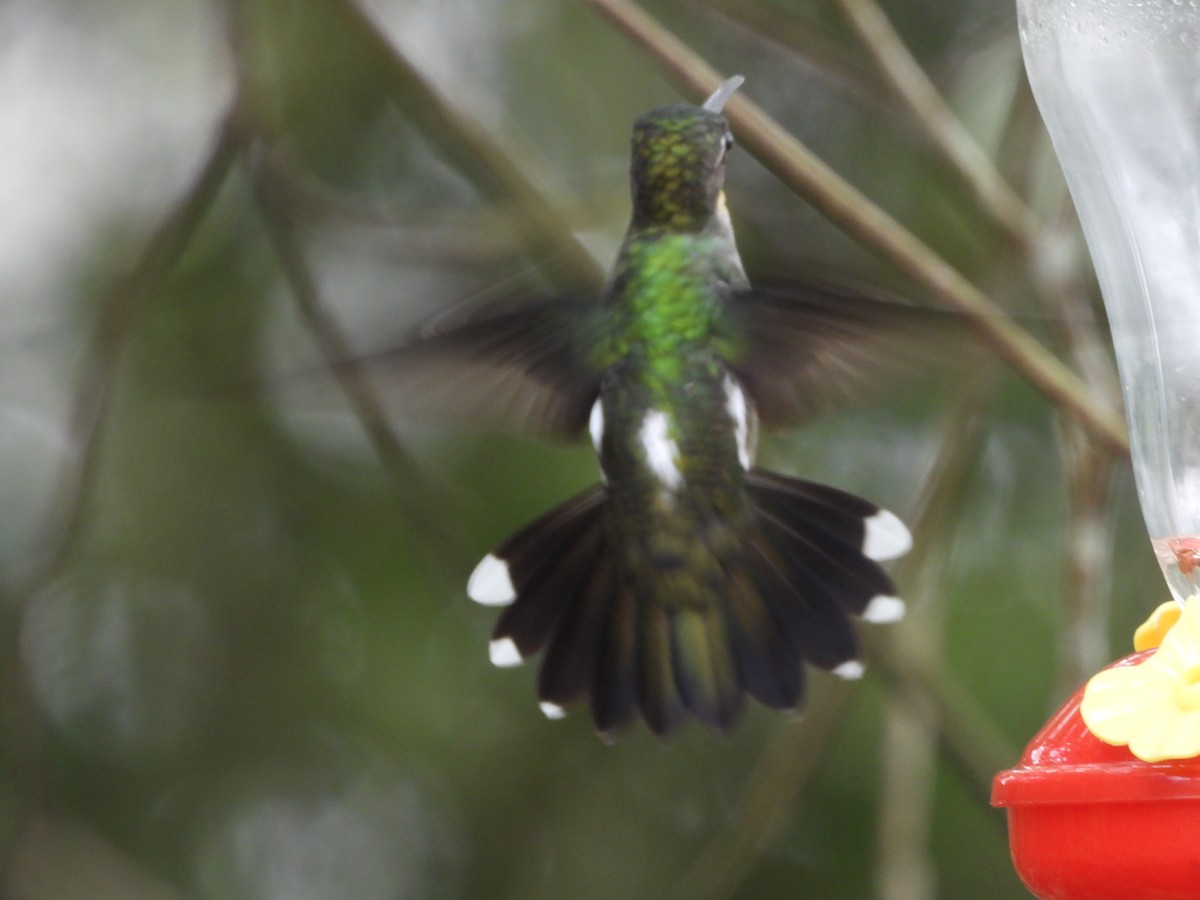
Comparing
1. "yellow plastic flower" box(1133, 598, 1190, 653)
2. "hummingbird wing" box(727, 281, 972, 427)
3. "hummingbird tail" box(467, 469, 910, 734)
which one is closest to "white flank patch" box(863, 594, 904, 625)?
"hummingbird tail" box(467, 469, 910, 734)

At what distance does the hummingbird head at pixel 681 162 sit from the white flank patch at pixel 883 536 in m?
0.41

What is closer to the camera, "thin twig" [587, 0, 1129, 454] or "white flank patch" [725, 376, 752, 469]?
"thin twig" [587, 0, 1129, 454]

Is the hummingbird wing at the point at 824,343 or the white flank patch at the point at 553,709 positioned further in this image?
the white flank patch at the point at 553,709

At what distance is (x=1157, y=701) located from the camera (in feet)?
3.86

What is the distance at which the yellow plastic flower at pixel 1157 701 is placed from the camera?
113 cm

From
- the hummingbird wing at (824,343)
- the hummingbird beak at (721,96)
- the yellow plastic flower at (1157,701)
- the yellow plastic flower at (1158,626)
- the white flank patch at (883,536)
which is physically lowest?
the yellow plastic flower at (1157,701)

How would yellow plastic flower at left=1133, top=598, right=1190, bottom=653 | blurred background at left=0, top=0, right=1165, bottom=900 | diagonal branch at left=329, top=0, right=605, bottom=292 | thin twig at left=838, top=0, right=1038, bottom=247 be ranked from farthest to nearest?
blurred background at left=0, top=0, right=1165, bottom=900
diagonal branch at left=329, top=0, right=605, bottom=292
thin twig at left=838, top=0, right=1038, bottom=247
yellow plastic flower at left=1133, top=598, right=1190, bottom=653

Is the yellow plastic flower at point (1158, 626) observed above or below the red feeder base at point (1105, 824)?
above

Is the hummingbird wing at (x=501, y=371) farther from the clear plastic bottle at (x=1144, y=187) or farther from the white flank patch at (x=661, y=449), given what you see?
the clear plastic bottle at (x=1144, y=187)

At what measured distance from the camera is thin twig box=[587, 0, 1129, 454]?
1.62 metres

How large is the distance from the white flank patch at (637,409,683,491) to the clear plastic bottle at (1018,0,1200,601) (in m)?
0.54

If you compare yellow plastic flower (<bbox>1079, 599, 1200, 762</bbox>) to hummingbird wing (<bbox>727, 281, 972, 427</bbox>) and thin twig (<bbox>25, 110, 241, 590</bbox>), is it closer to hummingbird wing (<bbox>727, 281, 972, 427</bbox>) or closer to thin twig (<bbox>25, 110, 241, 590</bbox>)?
hummingbird wing (<bbox>727, 281, 972, 427</bbox>)

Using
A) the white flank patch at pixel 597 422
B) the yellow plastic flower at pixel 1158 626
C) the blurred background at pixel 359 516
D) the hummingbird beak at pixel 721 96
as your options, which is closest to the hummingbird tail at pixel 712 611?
the white flank patch at pixel 597 422

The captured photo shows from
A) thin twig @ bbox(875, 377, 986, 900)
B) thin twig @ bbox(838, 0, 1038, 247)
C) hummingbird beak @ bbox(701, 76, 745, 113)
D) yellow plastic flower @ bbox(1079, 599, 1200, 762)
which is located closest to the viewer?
yellow plastic flower @ bbox(1079, 599, 1200, 762)
